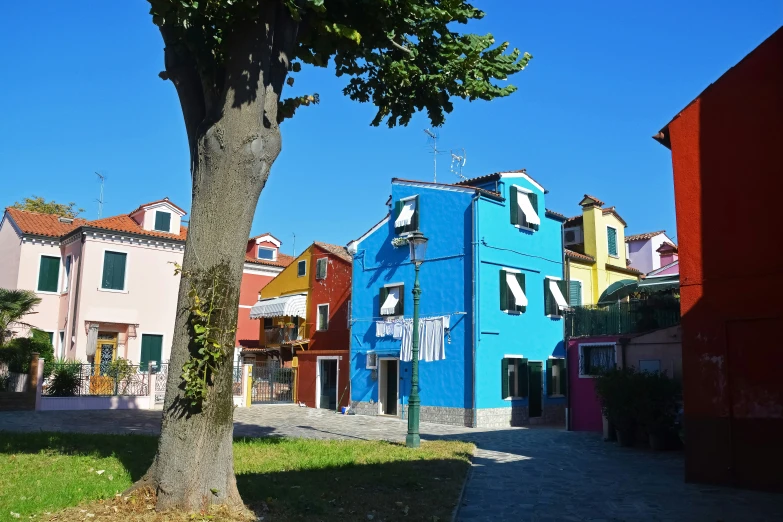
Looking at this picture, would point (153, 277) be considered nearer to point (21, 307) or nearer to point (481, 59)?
point (21, 307)

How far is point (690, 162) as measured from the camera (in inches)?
444

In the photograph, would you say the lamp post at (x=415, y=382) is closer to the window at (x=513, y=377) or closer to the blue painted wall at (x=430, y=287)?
the blue painted wall at (x=430, y=287)

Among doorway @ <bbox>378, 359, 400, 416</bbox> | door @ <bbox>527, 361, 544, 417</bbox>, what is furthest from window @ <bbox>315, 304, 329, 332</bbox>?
A: door @ <bbox>527, 361, 544, 417</bbox>

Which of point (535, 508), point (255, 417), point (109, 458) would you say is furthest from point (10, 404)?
point (535, 508)

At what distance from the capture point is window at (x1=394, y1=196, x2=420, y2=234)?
83.9 feet

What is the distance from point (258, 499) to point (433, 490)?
259cm

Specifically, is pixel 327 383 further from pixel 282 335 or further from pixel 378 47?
pixel 378 47

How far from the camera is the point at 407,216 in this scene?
84.5ft

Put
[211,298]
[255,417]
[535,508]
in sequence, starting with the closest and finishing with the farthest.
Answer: [211,298] → [535,508] → [255,417]

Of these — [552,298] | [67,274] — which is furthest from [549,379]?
[67,274]

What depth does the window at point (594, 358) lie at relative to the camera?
20406 millimetres

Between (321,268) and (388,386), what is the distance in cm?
766

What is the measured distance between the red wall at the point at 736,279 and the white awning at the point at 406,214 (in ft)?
49.4

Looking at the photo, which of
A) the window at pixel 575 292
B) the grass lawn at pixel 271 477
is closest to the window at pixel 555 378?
the window at pixel 575 292
